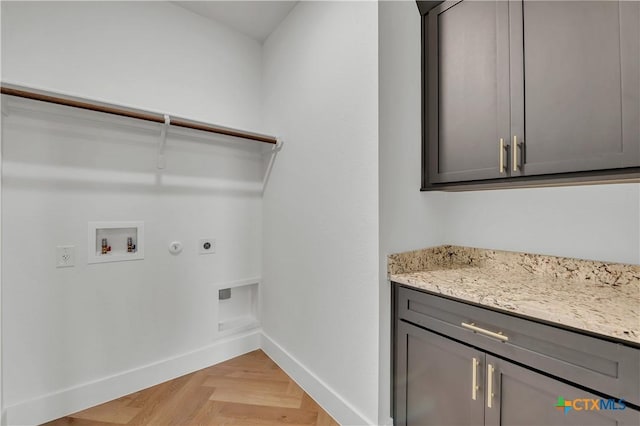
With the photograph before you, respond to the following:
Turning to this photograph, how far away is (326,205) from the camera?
5.38ft

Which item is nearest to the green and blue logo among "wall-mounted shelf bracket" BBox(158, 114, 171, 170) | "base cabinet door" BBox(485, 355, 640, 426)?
"base cabinet door" BBox(485, 355, 640, 426)

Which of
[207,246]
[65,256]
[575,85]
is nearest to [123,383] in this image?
[65,256]

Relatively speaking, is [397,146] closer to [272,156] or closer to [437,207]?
[437,207]

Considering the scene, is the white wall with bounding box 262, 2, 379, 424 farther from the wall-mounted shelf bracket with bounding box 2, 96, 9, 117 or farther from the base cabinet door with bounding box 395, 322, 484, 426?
the wall-mounted shelf bracket with bounding box 2, 96, 9, 117

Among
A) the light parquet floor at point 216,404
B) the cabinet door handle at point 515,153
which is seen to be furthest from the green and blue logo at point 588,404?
the light parquet floor at point 216,404

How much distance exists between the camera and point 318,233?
5.59 feet

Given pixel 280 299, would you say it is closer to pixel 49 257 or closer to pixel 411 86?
pixel 49 257

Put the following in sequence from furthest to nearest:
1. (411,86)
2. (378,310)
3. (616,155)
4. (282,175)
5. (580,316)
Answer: (282,175), (411,86), (378,310), (616,155), (580,316)

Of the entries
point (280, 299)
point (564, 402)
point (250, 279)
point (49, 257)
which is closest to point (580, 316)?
point (564, 402)

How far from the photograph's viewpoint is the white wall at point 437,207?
3.79ft

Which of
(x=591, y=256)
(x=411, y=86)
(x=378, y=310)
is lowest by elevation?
(x=378, y=310)

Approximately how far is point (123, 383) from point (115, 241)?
90cm

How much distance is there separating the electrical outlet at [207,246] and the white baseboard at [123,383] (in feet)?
2.34

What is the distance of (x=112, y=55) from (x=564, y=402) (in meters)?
2.72
